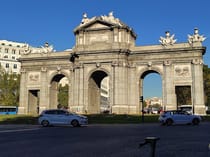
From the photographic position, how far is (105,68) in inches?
1928

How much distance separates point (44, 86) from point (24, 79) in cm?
491

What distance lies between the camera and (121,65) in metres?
47.9

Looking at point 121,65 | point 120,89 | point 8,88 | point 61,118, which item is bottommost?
point 61,118

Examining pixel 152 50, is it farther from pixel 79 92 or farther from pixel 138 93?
pixel 79 92

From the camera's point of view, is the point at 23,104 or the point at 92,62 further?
the point at 23,104

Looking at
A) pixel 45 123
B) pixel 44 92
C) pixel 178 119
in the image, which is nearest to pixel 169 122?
pixel 178 119

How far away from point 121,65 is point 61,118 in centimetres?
2258

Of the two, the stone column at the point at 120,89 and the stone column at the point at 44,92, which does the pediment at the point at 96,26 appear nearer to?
the stone column at the point at 120,89

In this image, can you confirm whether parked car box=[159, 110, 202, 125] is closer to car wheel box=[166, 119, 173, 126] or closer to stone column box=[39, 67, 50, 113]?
car wheel box=[166, 119, 173, 126]

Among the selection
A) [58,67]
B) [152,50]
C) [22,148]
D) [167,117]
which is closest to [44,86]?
[58,67]

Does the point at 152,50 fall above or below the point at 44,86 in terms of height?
above

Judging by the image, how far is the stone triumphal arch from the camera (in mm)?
46594

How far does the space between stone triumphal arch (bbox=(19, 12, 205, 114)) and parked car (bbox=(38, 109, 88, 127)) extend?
20.0 m

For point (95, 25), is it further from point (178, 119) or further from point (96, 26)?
point (178, 119)
